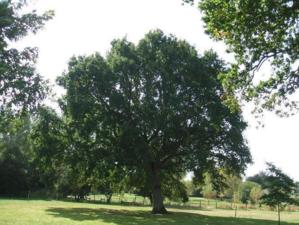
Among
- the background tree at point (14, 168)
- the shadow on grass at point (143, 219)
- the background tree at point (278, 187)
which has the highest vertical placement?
the background tree at point (14, 168)

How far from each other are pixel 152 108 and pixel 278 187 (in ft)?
49.0

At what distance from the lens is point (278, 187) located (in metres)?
28.5

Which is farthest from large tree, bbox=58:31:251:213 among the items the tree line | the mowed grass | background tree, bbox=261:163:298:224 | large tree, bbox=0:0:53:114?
large tree, bbox=0:0:53:114

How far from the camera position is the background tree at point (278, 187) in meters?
28.4

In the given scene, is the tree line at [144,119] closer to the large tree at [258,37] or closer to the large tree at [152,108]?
the large tree at [152,108]

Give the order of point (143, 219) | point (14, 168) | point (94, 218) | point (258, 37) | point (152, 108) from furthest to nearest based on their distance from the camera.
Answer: point (14, 168), point (152, 108), point (143, 219), point (94, 218), point (258, 37)

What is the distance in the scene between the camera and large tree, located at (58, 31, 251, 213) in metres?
40.0

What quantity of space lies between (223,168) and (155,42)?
1425 cm

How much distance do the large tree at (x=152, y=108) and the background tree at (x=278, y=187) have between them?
9902 millimetres

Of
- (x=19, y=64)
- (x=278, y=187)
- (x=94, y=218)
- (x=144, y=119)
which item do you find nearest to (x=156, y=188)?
(x=144, y=119)

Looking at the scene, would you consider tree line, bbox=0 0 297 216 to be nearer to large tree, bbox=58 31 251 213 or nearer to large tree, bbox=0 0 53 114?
large tree, bbox=58 31 251 213

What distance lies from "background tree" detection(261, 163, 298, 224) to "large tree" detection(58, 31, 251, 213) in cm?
990

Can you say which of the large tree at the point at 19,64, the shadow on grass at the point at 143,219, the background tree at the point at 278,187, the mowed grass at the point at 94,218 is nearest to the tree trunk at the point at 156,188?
the mowed grass at the point at 94,218

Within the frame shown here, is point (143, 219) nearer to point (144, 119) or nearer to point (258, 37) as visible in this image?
point (144, 119)
